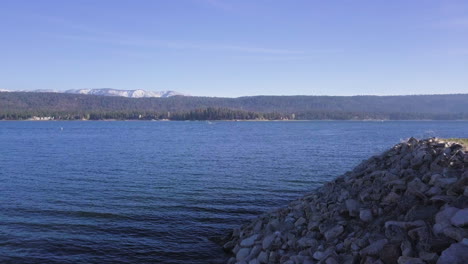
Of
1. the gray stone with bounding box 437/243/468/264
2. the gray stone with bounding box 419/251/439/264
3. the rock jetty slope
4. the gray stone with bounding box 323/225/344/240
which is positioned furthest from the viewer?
the gray stone with bounding box 323/225/344/240

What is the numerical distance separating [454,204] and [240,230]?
8.80 metres

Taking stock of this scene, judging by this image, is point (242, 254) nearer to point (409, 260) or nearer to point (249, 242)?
point (249, 242)

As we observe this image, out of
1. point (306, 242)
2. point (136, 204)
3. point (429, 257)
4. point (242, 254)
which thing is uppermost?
point (429, 257)

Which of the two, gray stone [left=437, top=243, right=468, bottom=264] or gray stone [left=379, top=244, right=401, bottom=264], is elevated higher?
gray stone [left=437, top=243, right=468, bottom=264]

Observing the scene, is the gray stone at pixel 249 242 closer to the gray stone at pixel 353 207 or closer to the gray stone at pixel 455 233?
the gray stone at pixel 353 207

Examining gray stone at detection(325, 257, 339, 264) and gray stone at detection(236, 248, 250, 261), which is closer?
gray stone at detection(325, 257, 339, 264)

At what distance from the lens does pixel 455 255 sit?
7.35m

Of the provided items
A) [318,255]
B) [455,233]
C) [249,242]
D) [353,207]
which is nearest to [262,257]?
[249,242]

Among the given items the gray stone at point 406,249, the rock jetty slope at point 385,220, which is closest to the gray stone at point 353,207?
the rock jetty slope at point 385,220

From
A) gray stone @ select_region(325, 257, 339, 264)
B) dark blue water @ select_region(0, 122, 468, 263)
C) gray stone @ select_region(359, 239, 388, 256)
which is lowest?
dark blue water @ select_region(0, 122, 468, 263)

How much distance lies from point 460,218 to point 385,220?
2.21 metres

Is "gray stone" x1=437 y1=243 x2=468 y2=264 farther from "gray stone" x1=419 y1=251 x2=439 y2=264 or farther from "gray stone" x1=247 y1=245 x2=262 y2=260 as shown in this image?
"gray stone" x1=247 y1=245 x2=262 y2=260

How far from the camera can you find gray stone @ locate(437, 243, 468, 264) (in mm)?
7246

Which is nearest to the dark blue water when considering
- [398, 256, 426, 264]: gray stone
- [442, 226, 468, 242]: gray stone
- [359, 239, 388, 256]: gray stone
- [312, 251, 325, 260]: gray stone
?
[312, 251, 325, 260]: gray stone
